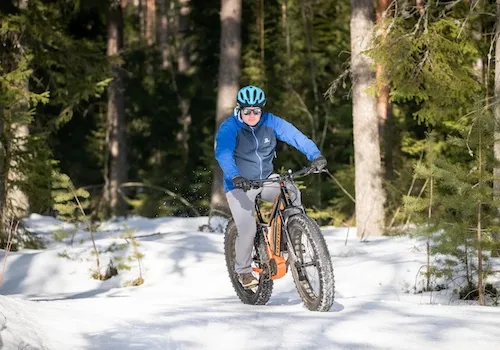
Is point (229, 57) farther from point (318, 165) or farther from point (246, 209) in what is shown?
point (318, 165)

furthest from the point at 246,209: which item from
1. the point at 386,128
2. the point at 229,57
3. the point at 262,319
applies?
the point at 229,57

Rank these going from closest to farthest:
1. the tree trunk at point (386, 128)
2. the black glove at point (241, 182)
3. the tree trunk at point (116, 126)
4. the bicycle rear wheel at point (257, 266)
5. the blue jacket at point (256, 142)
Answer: the black glove at point (241, 182), the blue jacket at point (256, 142), the bicycle rear wheel at point (257, 266), the tree trunk at point (386, 128), the tree trunk at point (116, 126)

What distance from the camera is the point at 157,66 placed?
112ft

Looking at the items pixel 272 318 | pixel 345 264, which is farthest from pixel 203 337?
pixel 345 264

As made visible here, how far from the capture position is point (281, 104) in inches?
973

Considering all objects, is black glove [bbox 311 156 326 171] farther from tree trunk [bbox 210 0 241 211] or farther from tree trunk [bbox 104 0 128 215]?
tree trunk [bbox 104 0 128 215]

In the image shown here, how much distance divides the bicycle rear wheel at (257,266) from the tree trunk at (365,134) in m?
6.40

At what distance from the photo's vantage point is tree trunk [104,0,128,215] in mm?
27172

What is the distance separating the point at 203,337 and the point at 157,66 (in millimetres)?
28663

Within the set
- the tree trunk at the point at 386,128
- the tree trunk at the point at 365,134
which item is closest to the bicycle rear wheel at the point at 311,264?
the tree trunk at the point at 365,134

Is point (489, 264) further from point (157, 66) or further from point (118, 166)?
point (157, 66)

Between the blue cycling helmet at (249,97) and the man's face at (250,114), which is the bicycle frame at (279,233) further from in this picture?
the blue cycling helmet at (249,97)

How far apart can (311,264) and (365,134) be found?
806 cm

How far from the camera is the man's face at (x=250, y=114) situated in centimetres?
806
